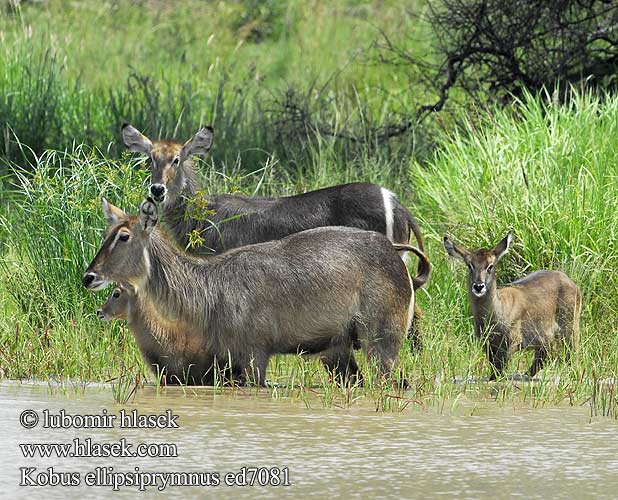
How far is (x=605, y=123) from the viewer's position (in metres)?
9.66

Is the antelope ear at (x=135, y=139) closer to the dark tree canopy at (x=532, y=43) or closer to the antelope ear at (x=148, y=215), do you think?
the antelope ear at (x=148, y=215)

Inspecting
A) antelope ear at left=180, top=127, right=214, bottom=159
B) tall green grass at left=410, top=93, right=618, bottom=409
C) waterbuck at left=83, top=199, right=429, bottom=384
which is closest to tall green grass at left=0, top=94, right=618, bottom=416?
tall green grass at left=410, top=93, right=618, bottom=409

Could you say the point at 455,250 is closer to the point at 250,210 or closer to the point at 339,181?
the point at 250,210

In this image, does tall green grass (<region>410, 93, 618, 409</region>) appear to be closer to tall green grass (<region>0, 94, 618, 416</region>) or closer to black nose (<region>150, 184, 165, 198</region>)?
tall green grass (<region>0, 94, 618, 416</region>)

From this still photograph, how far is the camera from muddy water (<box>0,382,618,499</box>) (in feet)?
13.6

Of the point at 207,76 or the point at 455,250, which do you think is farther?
the point at 207,76

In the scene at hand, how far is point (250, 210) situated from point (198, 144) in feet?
1.84

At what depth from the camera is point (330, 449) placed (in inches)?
186

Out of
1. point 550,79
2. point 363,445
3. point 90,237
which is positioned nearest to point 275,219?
point 90,237

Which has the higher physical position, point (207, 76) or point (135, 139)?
point (207, 76)

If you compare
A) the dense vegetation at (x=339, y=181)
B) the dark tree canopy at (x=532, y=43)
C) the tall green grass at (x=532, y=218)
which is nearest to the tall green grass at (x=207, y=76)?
the dense vegetation at (x=339, y=181)

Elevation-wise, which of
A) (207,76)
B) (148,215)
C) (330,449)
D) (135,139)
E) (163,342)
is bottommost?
(330,449)

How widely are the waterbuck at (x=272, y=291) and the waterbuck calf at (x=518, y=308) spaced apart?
0.80 metres

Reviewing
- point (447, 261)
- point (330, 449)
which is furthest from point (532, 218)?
point (330, 449)
